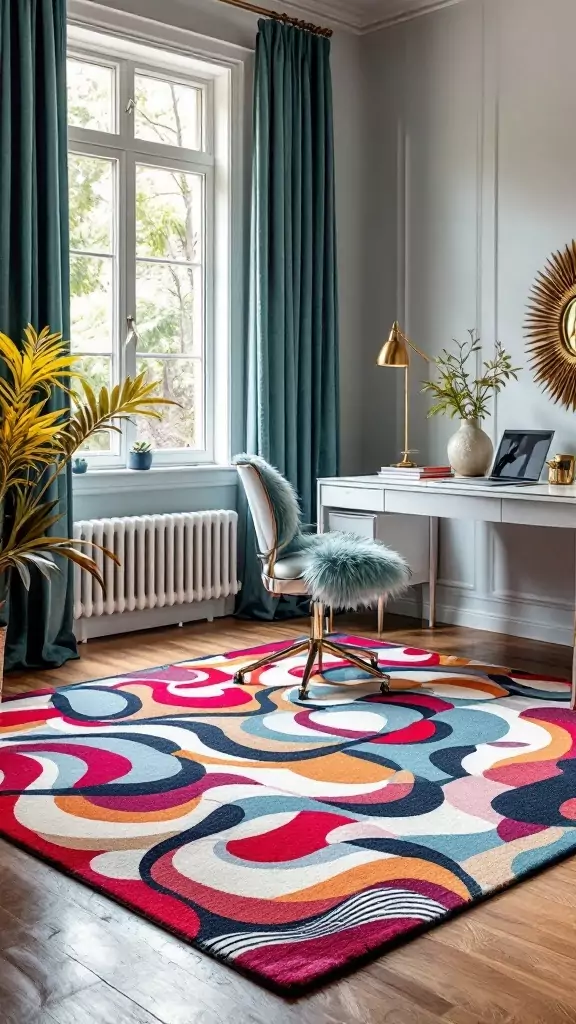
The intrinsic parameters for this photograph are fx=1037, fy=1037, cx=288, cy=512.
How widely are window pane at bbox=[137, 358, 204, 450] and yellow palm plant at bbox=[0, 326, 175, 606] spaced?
79cm

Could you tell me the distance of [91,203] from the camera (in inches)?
179

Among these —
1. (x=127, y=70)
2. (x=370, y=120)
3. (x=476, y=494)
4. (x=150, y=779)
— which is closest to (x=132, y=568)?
(x=476, y=494)

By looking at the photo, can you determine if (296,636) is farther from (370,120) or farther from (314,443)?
(370,120)

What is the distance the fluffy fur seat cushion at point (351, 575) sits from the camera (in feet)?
11.1

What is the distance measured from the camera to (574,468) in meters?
4.20

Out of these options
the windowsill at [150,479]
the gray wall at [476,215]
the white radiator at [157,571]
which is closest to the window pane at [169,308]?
the windowsill at [150,479]

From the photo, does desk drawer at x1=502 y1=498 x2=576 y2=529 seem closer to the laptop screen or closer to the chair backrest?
the laptop screen

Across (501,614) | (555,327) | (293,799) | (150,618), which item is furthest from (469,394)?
(293,799)

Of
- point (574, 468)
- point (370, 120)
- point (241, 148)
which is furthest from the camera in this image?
point (370, 120)

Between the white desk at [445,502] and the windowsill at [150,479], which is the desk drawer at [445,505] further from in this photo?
the windowsill at [150,479]

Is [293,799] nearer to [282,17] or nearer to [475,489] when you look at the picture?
[475,489]

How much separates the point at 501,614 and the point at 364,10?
3034mm

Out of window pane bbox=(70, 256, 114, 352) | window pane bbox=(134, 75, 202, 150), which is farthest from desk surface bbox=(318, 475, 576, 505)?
window pane bbox=(134, 75, 202, 150)

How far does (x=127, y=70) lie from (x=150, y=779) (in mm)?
3257
